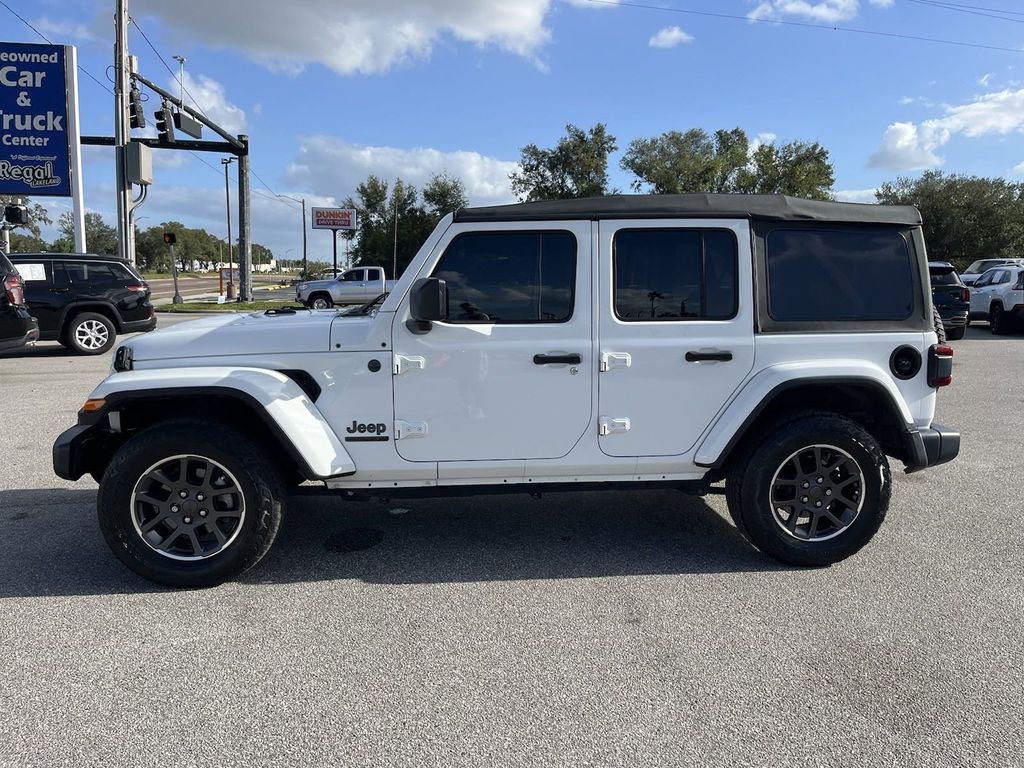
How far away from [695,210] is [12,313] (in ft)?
31.1

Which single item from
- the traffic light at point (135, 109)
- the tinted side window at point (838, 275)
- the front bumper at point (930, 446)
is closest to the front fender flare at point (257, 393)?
the tinted side window at point (838, 275)

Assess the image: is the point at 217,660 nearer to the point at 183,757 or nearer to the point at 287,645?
the point at 287,645

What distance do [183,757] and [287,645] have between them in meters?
0.74

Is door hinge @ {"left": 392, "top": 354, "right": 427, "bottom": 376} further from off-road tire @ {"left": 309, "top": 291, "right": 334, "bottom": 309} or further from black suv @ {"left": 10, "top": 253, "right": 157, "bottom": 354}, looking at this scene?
off-road tire @ {"left": 309, "top": 291, "right": 334, "bottom": 309}

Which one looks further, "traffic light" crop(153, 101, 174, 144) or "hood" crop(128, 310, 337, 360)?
"traffic light" crop(153, 101, 174, 144)

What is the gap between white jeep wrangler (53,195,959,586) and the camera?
3.62 m

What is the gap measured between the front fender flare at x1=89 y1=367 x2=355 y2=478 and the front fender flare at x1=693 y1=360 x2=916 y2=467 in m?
1.99

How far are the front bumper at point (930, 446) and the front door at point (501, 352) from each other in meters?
1.78

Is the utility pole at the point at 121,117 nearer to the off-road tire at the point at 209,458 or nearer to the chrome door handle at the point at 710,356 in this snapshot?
the off-road tire at the point at 209,458

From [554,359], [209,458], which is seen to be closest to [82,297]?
[209,458]

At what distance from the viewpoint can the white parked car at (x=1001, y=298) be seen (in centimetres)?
1655

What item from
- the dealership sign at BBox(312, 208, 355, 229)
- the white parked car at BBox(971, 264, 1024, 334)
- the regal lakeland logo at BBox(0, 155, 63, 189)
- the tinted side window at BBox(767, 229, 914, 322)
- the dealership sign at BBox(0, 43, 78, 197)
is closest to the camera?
the tinted side window at BBox(767, 229, 914, 322)

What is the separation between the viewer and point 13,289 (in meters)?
9.61

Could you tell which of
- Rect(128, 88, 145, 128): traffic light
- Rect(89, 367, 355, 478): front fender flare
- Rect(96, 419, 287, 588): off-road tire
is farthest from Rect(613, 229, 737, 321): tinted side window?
Rect(128, 88, 145, 128): traffic light
